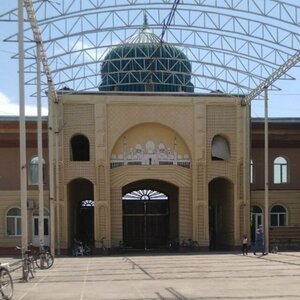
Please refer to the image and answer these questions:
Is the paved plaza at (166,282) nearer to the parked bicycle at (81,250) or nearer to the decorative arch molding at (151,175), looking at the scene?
the parked bicycle at (81,250)

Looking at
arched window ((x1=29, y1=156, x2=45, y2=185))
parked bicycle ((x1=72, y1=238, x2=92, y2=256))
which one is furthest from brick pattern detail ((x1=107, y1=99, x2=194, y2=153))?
parked bicycle ((x1=72, y1=238, x2=92, y2=256))

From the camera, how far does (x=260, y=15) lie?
2762 centimetres

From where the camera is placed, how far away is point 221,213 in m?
42.3

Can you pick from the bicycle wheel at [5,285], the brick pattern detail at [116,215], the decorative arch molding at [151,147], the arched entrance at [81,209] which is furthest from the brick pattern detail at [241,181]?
the bicycle wheel at [5,285]

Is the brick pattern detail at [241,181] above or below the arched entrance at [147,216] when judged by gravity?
above

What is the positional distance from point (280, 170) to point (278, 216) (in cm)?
303

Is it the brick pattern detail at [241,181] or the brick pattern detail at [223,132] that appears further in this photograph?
the brick pattern detail at [241,181]

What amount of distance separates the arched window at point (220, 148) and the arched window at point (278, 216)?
4854mm

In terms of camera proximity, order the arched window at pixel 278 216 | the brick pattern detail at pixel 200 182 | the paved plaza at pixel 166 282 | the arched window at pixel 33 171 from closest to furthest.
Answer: the paved plaza at pixel 166 282 → the brick pattern detail at pixel 200 182 → the arched window at pixel 33 171 → the arched window at pixel 278 216

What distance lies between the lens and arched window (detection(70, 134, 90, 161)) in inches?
1560

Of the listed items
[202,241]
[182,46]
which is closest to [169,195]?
[202,241]

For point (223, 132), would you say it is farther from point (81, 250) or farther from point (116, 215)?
point (81, 250)

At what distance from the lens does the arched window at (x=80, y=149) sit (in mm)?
39625

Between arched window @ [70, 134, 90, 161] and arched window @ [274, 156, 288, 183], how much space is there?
39.6ft
